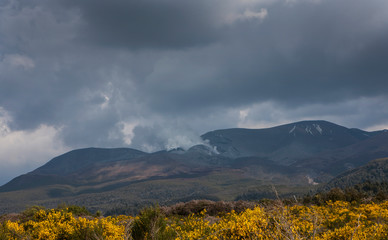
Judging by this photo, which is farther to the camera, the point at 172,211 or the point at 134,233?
the point at 172,211

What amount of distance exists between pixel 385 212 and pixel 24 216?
28.2 m

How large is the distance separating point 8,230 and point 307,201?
27840 mm

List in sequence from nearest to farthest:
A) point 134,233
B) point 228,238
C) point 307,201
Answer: point 228,238 < point 134,233 < point 307,201

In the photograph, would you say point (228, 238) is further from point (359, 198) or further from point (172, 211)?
point (359, 198)

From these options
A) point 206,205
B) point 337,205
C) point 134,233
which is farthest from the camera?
point 206,205

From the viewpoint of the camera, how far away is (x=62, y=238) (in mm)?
13305

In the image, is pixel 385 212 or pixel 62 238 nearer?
pixel 62 238

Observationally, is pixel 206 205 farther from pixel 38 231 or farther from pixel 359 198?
pixel 38 231

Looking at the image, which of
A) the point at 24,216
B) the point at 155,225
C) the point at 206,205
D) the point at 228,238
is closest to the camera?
the point at 228,238

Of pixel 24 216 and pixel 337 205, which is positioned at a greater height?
pixel 24 216

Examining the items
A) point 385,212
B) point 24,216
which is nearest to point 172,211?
point 24,216

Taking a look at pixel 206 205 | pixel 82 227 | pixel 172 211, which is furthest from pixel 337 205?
pixel 82 227

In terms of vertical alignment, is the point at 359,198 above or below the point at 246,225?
below

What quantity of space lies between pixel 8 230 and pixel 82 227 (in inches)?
160
